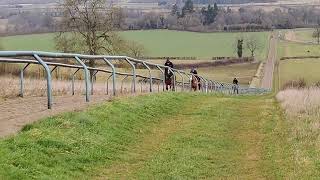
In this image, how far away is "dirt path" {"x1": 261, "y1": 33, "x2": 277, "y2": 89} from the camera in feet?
269

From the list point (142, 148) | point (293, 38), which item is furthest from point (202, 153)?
point (293, 38)

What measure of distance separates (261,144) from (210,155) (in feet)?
5.51

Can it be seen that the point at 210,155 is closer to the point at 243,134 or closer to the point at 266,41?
the point at 243,134

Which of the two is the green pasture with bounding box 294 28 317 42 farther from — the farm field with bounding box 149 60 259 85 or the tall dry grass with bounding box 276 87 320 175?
the tall dry grass with bounding box 276 87 320 175

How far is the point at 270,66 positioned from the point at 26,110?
9715 centimetres

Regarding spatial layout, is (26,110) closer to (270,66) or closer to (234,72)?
(234,72)

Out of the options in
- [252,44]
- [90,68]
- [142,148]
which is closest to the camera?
[142,148]

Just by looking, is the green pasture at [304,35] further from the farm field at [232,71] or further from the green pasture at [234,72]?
the green pasture at [234,72]

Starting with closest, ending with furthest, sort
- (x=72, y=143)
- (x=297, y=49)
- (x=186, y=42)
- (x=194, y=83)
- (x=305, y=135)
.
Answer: (x=72, y=143), (x=305, y=135), (x=194, y=83), (x=297, y=49), (x=186, y=42)

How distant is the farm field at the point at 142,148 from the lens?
766cm

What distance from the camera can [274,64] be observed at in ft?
352

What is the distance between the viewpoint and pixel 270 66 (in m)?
106

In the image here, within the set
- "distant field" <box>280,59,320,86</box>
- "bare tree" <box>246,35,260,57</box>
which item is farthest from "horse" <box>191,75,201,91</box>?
"bare tree" <box>246,35,260,57</box>

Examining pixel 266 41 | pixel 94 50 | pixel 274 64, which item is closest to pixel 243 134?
pixel 94 50
